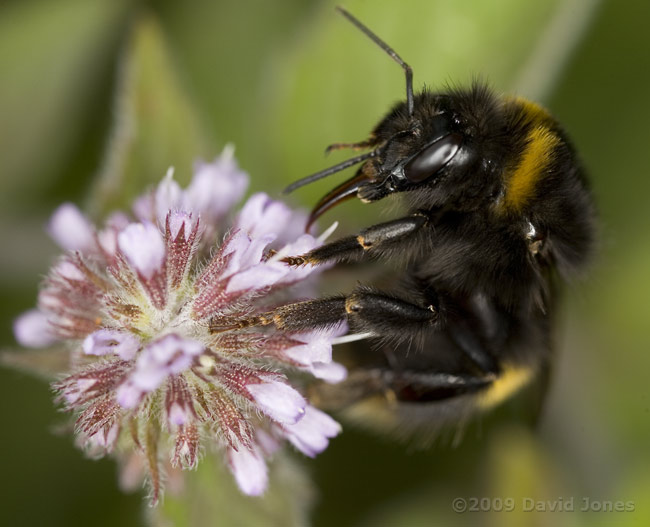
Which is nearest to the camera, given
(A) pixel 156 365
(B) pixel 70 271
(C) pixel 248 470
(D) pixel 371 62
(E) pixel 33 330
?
(A) pixel 156 365

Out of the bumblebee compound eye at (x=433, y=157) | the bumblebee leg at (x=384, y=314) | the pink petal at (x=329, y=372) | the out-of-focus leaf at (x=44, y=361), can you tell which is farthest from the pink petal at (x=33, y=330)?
the bumblebee compound eye at (x=433, y=157)

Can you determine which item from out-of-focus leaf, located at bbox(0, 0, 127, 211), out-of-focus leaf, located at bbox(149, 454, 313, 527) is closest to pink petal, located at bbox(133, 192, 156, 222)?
out-of-focus leaf, located at bbox(149, 454, 313, 527)

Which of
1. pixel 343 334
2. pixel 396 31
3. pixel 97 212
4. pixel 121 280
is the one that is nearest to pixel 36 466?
pixel 97 212

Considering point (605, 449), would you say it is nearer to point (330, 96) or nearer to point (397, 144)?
point (330, 96)

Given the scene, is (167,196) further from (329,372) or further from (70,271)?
A: (329,372)

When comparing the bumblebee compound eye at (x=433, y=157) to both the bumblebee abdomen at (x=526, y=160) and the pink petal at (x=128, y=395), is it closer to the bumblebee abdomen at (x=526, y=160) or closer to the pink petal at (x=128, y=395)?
the bumblebee abdomen at (x=526, y=160)

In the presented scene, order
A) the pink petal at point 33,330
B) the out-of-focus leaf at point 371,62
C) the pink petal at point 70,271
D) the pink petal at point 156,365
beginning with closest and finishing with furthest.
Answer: the pink petal at point 156,365
the pink petal at point 70,271
the pink petal at point 33,330
the out-of-focus leaf at point 371,62

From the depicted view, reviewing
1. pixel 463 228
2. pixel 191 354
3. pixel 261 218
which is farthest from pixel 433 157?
pixel 191 354
